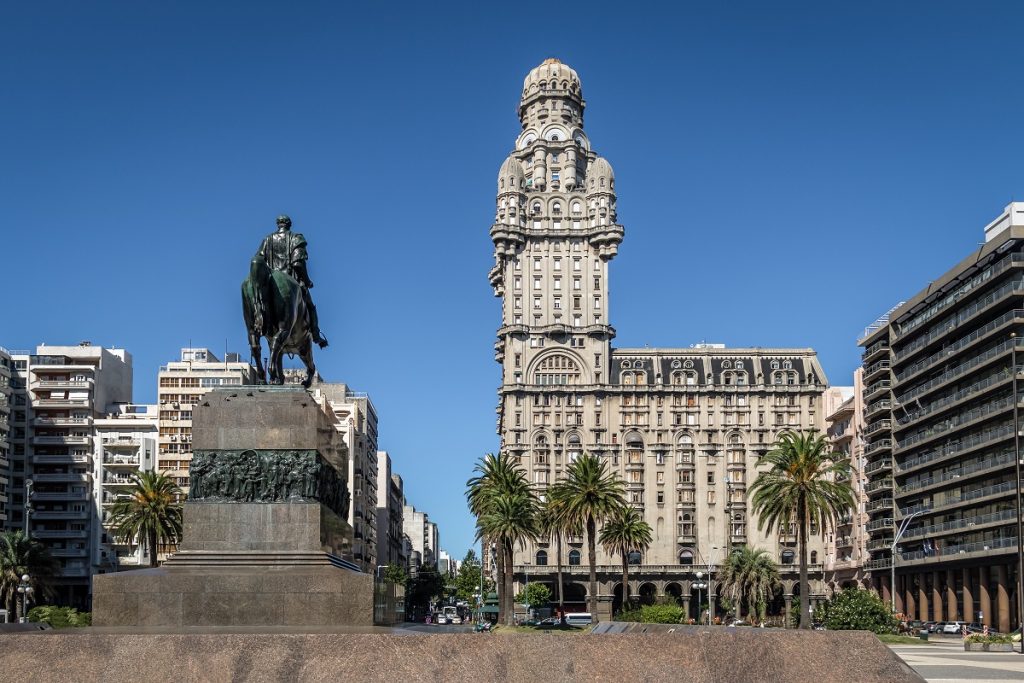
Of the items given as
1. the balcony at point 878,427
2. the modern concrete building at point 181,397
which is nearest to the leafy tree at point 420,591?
the modern concrete building at point 181,397

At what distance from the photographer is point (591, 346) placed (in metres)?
151

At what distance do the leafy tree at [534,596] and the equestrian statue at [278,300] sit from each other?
106 meters

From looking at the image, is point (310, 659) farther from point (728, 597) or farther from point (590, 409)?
point (590, 409)

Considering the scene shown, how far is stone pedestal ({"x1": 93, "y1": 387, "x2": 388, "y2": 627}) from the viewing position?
928 inches

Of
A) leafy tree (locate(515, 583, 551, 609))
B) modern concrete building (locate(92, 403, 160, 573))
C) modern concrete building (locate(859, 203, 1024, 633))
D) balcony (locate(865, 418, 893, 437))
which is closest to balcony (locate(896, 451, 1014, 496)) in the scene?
modern concrete building (locate(859, 203, 1024, 633))

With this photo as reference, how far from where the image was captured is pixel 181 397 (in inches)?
4897

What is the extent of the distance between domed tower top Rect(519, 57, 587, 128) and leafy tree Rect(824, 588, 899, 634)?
96.3m

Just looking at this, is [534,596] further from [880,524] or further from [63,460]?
[63,460]

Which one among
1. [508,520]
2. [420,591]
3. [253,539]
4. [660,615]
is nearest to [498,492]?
[508,520]

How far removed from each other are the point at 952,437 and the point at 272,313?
87.1 metres

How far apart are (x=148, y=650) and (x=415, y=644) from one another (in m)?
3.59

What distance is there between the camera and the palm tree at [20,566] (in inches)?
3568

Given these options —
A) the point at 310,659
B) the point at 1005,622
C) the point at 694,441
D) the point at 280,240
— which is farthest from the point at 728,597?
the point at 310,659

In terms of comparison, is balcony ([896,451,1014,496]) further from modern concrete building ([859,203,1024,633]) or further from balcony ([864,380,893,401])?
balcony ([864,380,893,401])
